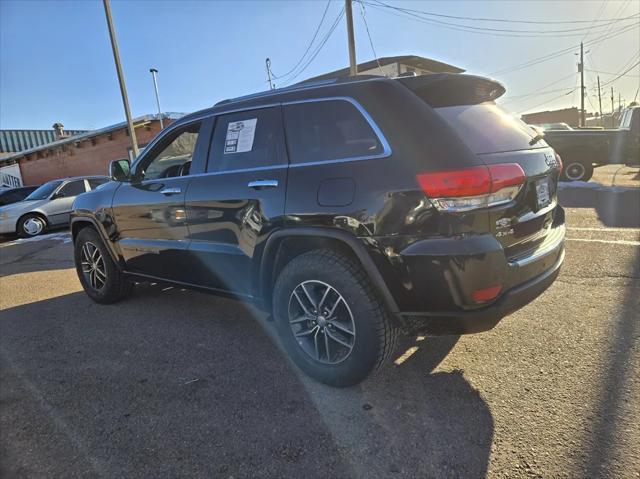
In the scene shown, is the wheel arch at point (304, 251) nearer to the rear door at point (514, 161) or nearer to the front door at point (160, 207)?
the rear door at point (514, 161)

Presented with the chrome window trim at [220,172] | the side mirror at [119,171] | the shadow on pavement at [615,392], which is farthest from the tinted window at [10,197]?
the shadow on pavement at [615,392]

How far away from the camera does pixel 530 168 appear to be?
8.59 feet

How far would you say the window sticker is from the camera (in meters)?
3.29

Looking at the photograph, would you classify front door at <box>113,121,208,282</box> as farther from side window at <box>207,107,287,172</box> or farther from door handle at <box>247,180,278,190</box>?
door handle at <box>247,180,278,190</box>

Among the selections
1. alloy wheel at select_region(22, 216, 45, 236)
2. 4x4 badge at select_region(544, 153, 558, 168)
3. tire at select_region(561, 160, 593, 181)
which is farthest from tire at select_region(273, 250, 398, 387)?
alloy wheel at select_region(22, 216, 45, 236)

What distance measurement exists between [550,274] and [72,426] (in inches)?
115

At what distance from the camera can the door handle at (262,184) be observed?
2.94 meters

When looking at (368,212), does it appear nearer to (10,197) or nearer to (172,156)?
(172,156)

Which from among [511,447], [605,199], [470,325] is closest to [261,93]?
[470,325]

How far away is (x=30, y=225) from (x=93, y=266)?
8.62m

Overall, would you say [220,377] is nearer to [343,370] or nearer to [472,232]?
[343,370]

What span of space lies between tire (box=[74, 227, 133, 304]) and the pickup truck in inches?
413

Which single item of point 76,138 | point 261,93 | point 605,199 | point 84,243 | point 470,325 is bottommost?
point 605,199

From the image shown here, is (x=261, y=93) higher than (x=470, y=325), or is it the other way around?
(x=261, y=93)
